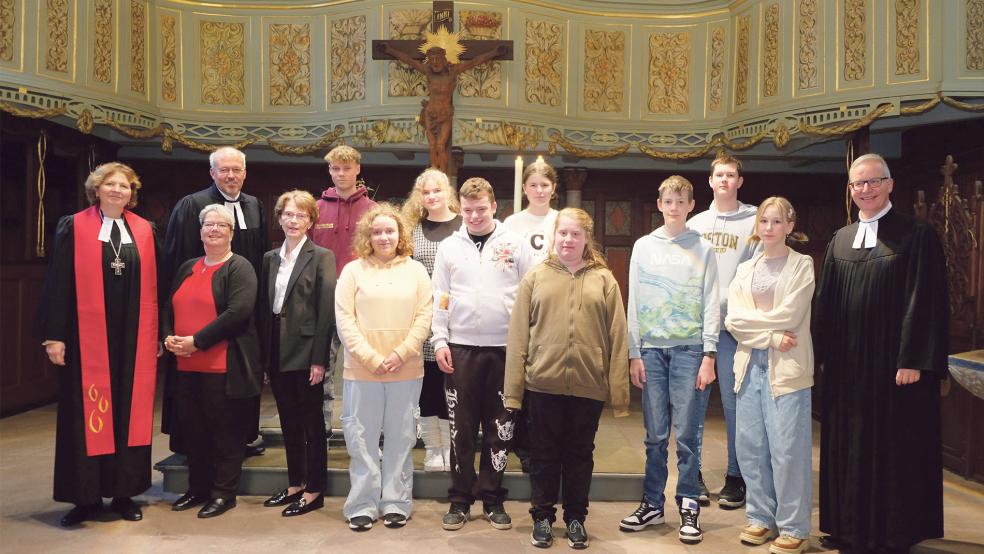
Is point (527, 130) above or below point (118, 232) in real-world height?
above

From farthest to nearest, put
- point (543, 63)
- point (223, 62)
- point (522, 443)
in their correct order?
point (223, 62), point (543, 63), point (522, 443)

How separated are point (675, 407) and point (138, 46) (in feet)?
20.6

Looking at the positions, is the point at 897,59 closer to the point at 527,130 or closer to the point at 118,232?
the point at 527,130

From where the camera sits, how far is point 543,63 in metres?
7.68

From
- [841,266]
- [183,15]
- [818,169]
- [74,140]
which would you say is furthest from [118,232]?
[818,169]

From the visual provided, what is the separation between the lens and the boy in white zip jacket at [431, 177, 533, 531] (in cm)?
355

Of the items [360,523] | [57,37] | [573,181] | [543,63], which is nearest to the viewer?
[360,523]

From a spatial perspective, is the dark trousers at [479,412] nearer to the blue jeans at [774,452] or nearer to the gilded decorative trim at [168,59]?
the blue jeans at [774,452]

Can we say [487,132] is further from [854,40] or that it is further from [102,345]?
[102,345]

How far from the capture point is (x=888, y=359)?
10.5 feet

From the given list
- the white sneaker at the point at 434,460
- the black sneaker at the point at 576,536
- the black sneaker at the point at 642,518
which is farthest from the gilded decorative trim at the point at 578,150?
the black sneaker at the point at 576,536

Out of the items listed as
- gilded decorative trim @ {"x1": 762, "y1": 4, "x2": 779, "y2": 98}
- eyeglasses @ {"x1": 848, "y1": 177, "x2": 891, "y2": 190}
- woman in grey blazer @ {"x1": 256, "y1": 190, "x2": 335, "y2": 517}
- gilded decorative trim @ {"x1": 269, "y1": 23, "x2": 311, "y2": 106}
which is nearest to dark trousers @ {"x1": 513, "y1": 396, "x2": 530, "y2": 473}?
woman in grey blazer @ {"x1": 256, "y1": 190, "x2": 335, "y2": 517}

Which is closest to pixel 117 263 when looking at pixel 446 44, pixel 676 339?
pixel 676 339

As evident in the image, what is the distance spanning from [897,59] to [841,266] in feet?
11.6
